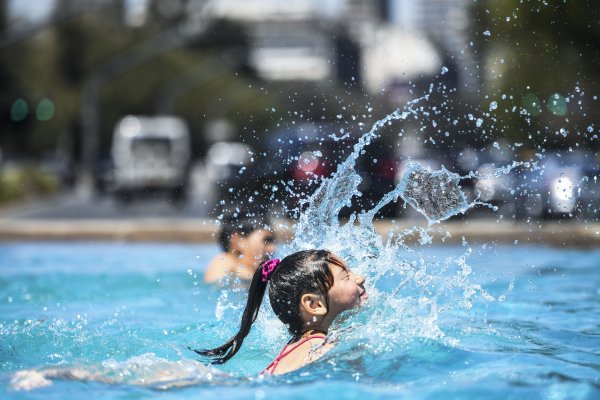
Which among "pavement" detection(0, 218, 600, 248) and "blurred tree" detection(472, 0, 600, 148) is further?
"blurred tree" detection(472, 0, 600, 148)

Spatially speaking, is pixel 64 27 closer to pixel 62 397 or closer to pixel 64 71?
pixel 64 71

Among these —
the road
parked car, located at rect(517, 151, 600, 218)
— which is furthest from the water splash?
the road

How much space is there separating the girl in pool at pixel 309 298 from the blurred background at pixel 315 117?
2536mm

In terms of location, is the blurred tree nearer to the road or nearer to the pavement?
the pavement

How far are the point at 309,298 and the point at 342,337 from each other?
0.94 ft

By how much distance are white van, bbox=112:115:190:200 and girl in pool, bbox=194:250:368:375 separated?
22.3 meters

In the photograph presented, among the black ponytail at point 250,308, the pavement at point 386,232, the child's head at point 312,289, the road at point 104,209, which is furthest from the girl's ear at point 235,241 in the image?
the road at point 104,209

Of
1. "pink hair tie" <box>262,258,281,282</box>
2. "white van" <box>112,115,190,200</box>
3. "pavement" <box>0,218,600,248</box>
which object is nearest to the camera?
"pink hair tie" <box>262,258,281,282</box>

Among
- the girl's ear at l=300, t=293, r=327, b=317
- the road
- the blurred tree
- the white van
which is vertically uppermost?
the blurred tree

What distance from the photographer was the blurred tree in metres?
19.8

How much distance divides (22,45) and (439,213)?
51.3m

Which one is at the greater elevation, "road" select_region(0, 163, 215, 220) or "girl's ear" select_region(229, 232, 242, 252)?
"girl's ear" select_region(229, 232, 242, 252)

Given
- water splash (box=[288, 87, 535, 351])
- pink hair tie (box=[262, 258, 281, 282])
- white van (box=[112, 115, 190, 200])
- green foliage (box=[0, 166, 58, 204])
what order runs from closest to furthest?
pink hair tie (box=[262, 258, 281, 282]) → water splash (box=[288, 87, 535, 351]) → green foliage (box=[0, 166, 58, 204]) → white van (box=[112, 115, 190, 200])

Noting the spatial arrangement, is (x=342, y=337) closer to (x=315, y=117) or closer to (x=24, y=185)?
(x=315, y=117)
